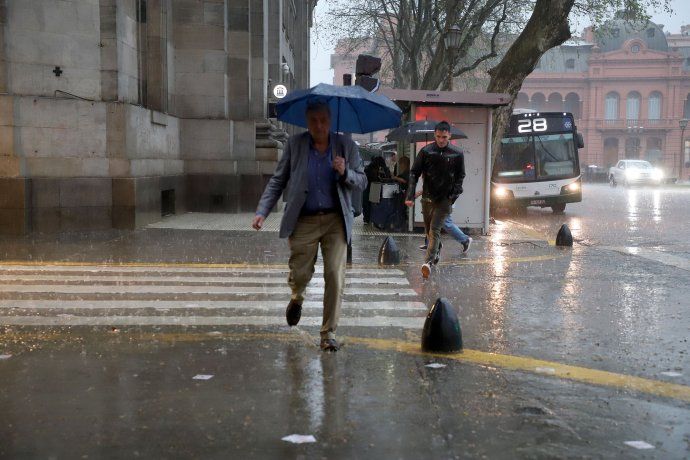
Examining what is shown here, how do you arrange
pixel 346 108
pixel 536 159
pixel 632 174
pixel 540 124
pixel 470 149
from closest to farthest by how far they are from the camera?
pixel 346 108 → pixel 470 149 → pixel 536 159 → pixel 540 124 → pixel 632 174

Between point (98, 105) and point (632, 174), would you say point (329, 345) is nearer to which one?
point (98, 105)

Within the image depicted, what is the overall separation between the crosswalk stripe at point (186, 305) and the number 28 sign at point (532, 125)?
60.9 feet

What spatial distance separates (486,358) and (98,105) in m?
10.4

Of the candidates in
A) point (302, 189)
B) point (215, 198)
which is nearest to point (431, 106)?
point (215, 198)

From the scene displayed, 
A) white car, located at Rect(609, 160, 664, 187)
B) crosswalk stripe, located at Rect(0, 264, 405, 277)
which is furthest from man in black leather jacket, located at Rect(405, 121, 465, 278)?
white car, located at Rect(609, 160, 664, 187)

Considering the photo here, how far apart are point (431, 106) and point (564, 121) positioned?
11.5 meters

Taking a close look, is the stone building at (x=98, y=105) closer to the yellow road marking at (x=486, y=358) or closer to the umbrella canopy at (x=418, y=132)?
the umbrella canopy at (x=418, y=132)

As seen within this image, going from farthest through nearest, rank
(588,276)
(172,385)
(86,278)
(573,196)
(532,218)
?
(573,196), (532,218), (588,276), (86,278), (172,385)

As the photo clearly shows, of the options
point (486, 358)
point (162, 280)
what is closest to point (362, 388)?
point (486, 358)

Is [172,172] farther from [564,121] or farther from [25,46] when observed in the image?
[564,121]

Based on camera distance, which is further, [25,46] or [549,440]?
[25,46]

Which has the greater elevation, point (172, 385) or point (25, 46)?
point (25, 46)

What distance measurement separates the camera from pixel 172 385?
16.5ft

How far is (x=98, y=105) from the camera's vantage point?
14.1 metres
